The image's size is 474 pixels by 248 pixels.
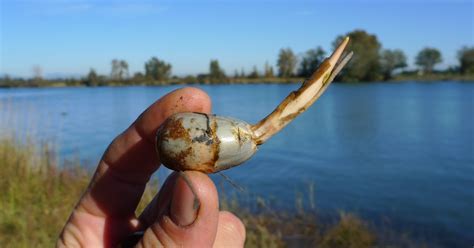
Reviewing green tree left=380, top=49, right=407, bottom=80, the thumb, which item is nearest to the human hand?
the thumb

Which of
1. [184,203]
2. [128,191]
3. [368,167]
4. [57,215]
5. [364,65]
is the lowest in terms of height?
[368,167]

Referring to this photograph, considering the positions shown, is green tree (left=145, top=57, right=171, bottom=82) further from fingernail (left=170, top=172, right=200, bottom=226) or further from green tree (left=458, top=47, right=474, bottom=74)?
fingernail (left=170, top=172, right=200, bottom=226)

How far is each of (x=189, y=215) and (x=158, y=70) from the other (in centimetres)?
7683

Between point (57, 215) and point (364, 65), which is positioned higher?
point (364, 65)

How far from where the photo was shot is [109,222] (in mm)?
1895

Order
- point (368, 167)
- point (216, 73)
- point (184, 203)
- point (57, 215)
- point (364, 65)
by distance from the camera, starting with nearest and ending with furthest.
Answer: point (184, 203) < point (57, 215) < point (368, 167) < point (364, 65) < point (216, 73)

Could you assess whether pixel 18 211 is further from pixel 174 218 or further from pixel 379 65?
pixel 379 65

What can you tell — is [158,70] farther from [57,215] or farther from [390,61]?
[57,215]

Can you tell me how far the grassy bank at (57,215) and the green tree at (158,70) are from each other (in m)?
69.7

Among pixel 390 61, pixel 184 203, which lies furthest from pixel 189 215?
pixel 390 61

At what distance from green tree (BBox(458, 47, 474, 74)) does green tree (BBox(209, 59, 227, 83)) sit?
37.4 meters

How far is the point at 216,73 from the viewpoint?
75.4 m

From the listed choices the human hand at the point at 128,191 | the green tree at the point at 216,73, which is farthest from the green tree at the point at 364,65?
the human hand at the point at 128,191

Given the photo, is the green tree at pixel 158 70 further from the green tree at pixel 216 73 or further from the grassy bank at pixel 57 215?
the grassy bank at pixel 57 215
